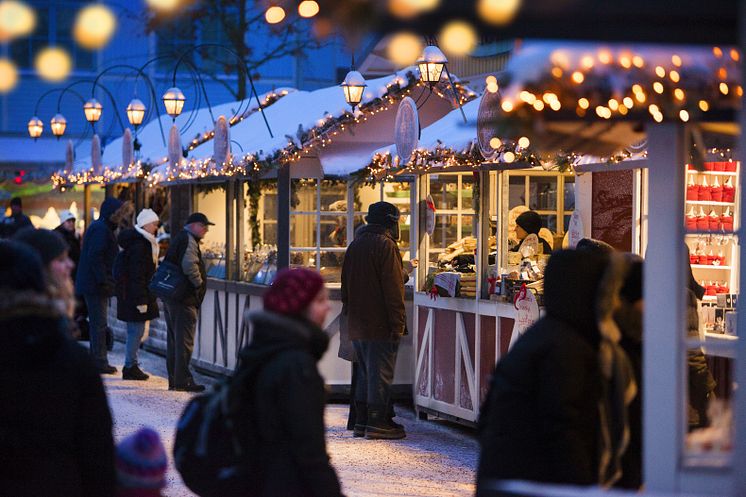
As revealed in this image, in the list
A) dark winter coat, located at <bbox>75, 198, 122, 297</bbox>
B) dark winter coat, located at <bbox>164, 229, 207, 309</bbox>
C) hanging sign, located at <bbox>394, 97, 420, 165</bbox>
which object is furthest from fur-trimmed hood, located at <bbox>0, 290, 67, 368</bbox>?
dark winter coat, located at <bbox>75, 198, 122, 297</bbox>

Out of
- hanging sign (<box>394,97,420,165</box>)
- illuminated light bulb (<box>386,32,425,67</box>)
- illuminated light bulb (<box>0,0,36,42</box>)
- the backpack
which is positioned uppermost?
hanging sign (<box>394,97,420,165</box>)

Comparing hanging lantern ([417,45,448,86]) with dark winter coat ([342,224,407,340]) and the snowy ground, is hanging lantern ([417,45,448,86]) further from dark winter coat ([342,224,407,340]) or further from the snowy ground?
the snowy ground

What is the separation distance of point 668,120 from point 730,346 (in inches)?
26.2

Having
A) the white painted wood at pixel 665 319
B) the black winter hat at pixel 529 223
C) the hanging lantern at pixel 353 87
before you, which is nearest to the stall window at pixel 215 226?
the hanging lantern at pixel 353 87

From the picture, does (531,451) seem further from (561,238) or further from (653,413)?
(561,238)

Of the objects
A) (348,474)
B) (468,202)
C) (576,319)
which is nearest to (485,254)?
(468,202)

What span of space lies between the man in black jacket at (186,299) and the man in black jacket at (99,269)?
48.6 inches

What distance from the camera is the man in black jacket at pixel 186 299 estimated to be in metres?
13.0

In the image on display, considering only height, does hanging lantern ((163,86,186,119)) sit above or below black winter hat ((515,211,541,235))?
above

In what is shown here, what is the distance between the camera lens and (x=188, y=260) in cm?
1295

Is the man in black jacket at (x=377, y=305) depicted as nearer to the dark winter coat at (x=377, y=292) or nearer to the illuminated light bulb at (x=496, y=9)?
the dark winter coat at (x=377, y=292)

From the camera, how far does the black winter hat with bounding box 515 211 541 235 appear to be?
11125 mm

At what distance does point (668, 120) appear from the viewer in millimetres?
3740

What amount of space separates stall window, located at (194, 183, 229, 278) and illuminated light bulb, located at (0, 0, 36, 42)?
11362mm
